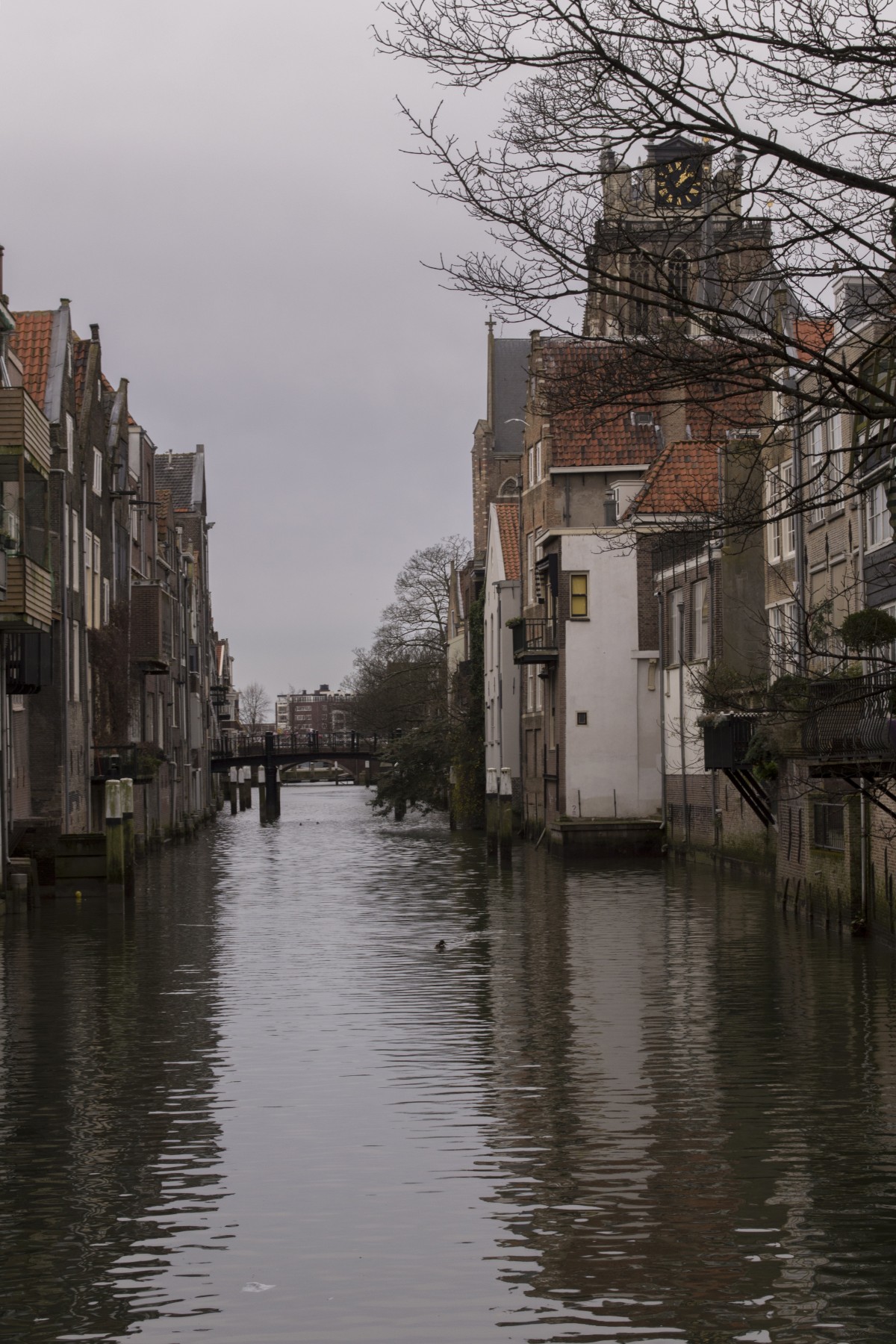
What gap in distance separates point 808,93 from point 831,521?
66.4 feet

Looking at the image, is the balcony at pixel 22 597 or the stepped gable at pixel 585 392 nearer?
the stepped gable at pixel 585 392

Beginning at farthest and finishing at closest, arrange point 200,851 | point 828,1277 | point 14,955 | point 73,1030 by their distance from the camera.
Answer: point 200,851 → point 14,955 → point 73,1030 → point 828,1277

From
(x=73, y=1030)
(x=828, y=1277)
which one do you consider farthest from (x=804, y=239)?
(x=73, y=1030)

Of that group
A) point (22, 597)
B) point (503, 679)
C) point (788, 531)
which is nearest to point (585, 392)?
point (22, 597)

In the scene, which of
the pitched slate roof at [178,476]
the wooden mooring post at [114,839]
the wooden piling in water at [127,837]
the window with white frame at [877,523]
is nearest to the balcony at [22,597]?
the wooden mooring post at [114,839]

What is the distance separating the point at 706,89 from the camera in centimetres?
941

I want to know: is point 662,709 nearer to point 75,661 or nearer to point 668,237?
point 75,661

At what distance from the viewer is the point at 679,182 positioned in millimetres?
9648

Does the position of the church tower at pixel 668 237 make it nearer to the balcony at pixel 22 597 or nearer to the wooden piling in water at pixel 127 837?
the balcony at pixel 22 597

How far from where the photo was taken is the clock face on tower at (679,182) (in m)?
9.55

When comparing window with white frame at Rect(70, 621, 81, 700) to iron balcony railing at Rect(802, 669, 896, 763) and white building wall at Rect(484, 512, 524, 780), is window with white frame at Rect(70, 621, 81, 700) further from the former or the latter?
iron balcony railing at Rect(802, 669, 896, 763)

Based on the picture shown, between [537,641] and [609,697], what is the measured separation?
3.47 m

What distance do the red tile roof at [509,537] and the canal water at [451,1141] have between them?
1473 inches

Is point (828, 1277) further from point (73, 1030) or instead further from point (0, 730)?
point (0, 730)
